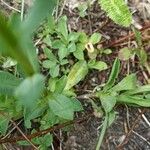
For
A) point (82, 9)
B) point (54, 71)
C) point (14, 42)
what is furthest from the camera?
point (82, 9)

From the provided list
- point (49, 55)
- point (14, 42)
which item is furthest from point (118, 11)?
point (14, 42)

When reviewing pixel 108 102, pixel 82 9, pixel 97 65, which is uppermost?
pixel 82 9

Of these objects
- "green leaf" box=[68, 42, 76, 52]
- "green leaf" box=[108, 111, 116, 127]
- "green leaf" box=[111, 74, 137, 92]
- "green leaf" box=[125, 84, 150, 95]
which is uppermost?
"green leaf" box=[68, 42, 76, 52]

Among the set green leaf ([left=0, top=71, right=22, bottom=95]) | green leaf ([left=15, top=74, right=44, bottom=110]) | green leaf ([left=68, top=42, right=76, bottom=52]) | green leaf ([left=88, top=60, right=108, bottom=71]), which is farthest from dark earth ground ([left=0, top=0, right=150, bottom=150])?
green leaf ([left=15, top=74, right=44, bottom=110])

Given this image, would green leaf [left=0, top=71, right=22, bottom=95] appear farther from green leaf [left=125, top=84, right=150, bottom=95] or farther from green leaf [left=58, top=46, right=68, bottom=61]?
green leaf [left=125, top=84, right=150, bottom=95]

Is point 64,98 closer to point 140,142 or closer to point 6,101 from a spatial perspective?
point 6,101

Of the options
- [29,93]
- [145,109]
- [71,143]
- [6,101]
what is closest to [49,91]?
[6,101]

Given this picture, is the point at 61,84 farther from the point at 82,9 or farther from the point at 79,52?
the point at 82,9
